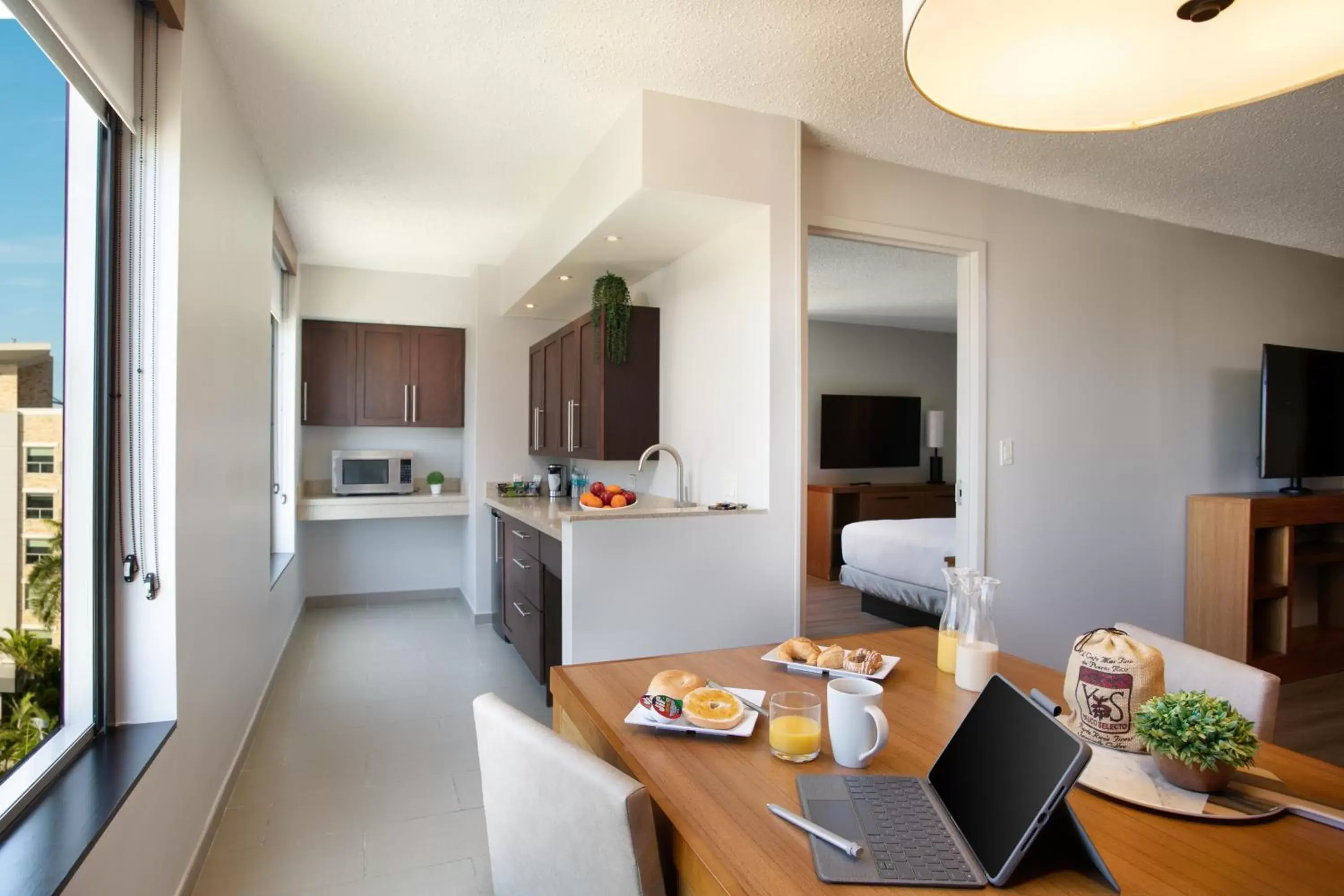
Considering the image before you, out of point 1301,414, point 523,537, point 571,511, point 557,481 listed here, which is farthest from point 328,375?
point 1301,414

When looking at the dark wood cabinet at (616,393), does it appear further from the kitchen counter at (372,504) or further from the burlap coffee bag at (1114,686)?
the burlap coffee bag at (1114,686)

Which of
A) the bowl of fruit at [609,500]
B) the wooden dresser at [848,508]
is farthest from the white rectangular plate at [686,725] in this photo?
the wooden dresser at [848,508]

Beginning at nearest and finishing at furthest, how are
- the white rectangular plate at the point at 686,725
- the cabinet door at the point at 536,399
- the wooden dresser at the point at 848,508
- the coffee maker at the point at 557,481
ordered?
1. the white rectangular plate at the point at 686,725
2. the cabinet door at the point at 536,399
3. the coffee maker at the point at 557,481
4. the wooden dresser at the point at 848,508

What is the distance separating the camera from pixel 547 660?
133 inches

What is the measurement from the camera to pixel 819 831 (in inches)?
34.4

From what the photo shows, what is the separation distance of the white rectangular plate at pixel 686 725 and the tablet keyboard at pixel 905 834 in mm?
206

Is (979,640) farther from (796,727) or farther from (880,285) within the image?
(880,285)

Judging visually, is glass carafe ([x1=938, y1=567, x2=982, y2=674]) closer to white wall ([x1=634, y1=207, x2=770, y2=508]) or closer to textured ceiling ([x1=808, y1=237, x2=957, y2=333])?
white wall ([x1=634, y1=207, x2=770, y2=508])

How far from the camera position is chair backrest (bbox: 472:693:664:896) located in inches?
34.0

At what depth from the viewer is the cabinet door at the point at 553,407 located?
176 inches

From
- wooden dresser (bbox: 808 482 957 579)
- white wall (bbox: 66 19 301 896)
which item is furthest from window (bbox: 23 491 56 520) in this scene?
wooden dresser (bbox: 808 482 957 579)

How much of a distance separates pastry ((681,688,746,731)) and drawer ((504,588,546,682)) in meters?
2.27

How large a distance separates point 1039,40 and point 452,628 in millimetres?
4671

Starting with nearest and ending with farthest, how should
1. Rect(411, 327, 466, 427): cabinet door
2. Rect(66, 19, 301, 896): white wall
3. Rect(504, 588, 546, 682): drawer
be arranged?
Rect(66, 19, 301, 896): white wall
Rect(504, 588, 546, 682): drawer
Rect(411, 327, 466, 427): cabinet door
